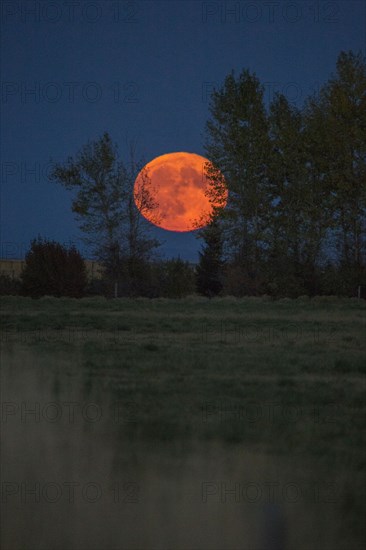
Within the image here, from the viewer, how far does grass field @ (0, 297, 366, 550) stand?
3611 millimetres

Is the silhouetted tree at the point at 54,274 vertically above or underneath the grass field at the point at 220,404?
above

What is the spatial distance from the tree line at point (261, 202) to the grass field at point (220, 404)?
15.2 m

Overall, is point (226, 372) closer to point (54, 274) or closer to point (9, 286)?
point (54, 274)

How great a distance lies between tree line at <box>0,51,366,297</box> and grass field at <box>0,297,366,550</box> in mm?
15151

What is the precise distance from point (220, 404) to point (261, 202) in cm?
2263

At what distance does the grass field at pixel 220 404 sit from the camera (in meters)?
3.61

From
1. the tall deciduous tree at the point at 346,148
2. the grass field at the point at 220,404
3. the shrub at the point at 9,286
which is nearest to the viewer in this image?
the grass field at the point at 220,404

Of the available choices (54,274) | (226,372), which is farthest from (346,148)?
(226,372)

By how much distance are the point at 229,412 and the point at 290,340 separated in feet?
12.9

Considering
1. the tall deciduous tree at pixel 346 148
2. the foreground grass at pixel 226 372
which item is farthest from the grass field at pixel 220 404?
the tall deciduous tree at pixel 346 148

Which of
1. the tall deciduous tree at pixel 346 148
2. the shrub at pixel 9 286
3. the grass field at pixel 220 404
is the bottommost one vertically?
the grass field at pixel 220 404

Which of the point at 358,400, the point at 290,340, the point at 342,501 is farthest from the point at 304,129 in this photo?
the point at 342,501

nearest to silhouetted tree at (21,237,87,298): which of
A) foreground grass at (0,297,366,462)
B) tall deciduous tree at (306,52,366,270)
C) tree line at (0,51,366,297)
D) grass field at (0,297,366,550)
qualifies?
tree line at (0,51,366,297)

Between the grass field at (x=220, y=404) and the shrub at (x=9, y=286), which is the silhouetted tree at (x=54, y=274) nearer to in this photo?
the shrub at (x=9, y=286)
